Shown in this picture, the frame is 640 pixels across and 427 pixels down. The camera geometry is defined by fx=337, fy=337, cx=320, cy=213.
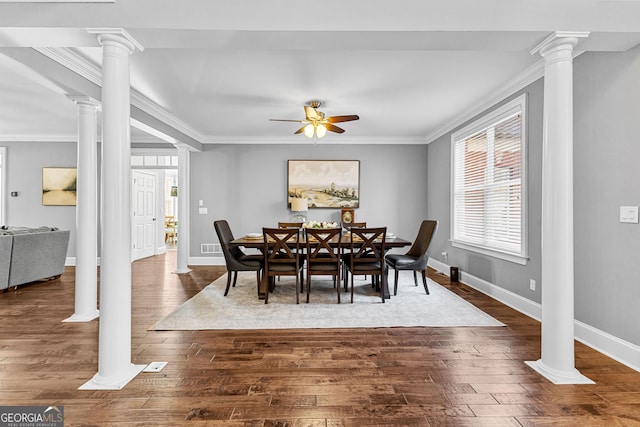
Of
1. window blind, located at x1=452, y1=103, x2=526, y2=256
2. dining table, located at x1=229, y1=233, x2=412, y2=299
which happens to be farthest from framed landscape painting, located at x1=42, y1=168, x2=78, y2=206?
window blind, located at x1=452, y1=103, x2=526, y2=256

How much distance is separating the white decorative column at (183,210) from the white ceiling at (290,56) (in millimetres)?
463

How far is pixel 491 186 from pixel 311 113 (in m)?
2.49

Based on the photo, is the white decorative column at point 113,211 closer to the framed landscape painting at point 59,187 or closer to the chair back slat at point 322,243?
the chair back slat at point 322,243

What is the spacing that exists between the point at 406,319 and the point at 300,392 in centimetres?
165

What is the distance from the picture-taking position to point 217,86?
12.6 ft

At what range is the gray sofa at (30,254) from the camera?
4379mm

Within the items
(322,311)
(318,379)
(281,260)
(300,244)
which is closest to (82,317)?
(281,260)

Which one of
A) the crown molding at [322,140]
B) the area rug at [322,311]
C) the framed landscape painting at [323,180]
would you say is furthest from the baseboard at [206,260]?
the crown molding at [322,140]

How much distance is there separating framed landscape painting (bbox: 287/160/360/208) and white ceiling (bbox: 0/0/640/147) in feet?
3.03

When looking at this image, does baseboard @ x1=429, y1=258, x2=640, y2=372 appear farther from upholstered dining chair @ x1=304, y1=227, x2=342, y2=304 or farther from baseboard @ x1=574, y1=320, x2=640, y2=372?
upholstered dining chair @ x1=304, y1=227, x2=342, y2=304

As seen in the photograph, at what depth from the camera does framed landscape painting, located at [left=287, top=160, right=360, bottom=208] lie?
655 centimetres

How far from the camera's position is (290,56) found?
3.10 metres

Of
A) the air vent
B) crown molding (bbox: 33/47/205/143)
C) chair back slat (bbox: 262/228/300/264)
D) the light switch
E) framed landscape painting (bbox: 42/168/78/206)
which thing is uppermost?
crown molding (bbox: 33/47/205/143)

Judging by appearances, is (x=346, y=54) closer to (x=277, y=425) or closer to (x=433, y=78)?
(x=433, y=78)
